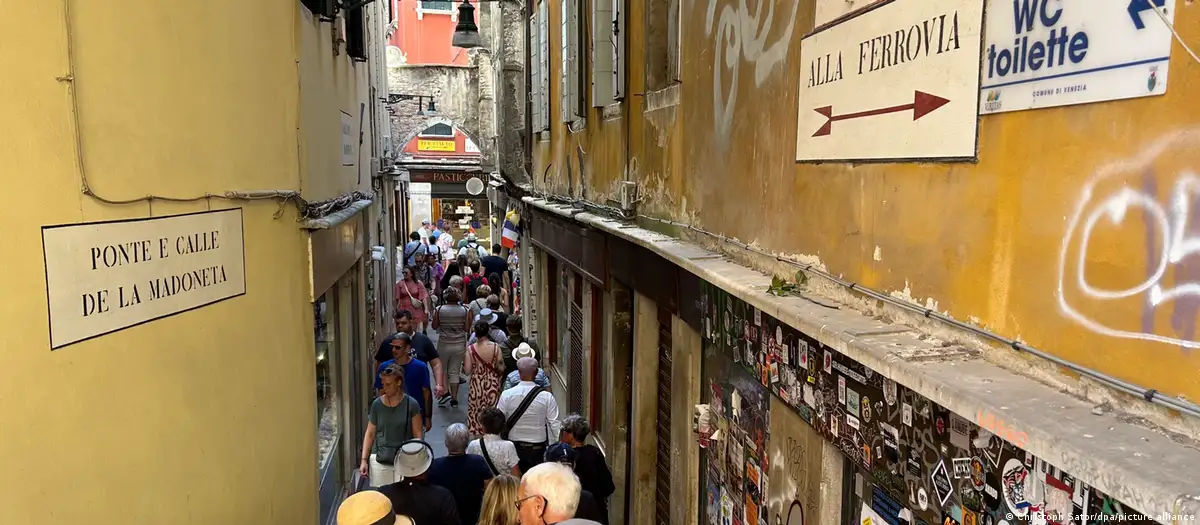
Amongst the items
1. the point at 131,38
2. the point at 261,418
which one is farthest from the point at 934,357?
the point at 261,418

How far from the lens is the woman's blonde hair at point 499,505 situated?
161 inches

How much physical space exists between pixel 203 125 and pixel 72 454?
1718 mm

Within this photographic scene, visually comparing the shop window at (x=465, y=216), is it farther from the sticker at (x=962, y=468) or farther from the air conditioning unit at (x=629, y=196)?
the sticker at (x=962, y=468)

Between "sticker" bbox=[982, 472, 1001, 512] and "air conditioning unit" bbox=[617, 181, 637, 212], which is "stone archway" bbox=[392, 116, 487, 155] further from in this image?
"sticker" bbox=[982, 472, 1001, 512]

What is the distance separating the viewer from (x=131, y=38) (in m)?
3.45

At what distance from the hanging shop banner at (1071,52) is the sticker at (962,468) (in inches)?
40.5

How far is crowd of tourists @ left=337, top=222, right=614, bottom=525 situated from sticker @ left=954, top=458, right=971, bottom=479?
1486mm

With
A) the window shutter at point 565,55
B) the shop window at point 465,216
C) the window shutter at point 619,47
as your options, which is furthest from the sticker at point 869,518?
the shop window at point 465,216

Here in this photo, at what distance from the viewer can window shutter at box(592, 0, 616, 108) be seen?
7594mm

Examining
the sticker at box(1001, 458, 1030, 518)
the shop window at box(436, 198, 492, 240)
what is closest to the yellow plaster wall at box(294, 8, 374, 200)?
the sticker at box(1001, 458, 1030, 518)

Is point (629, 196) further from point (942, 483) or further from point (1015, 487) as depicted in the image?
point (1015, 487)

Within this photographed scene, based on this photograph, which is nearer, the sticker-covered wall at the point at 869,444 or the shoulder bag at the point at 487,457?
the sticker-covered wall at the point at 869,444

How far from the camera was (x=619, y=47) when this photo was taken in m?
7.24

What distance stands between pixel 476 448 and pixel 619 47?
3586 mm
